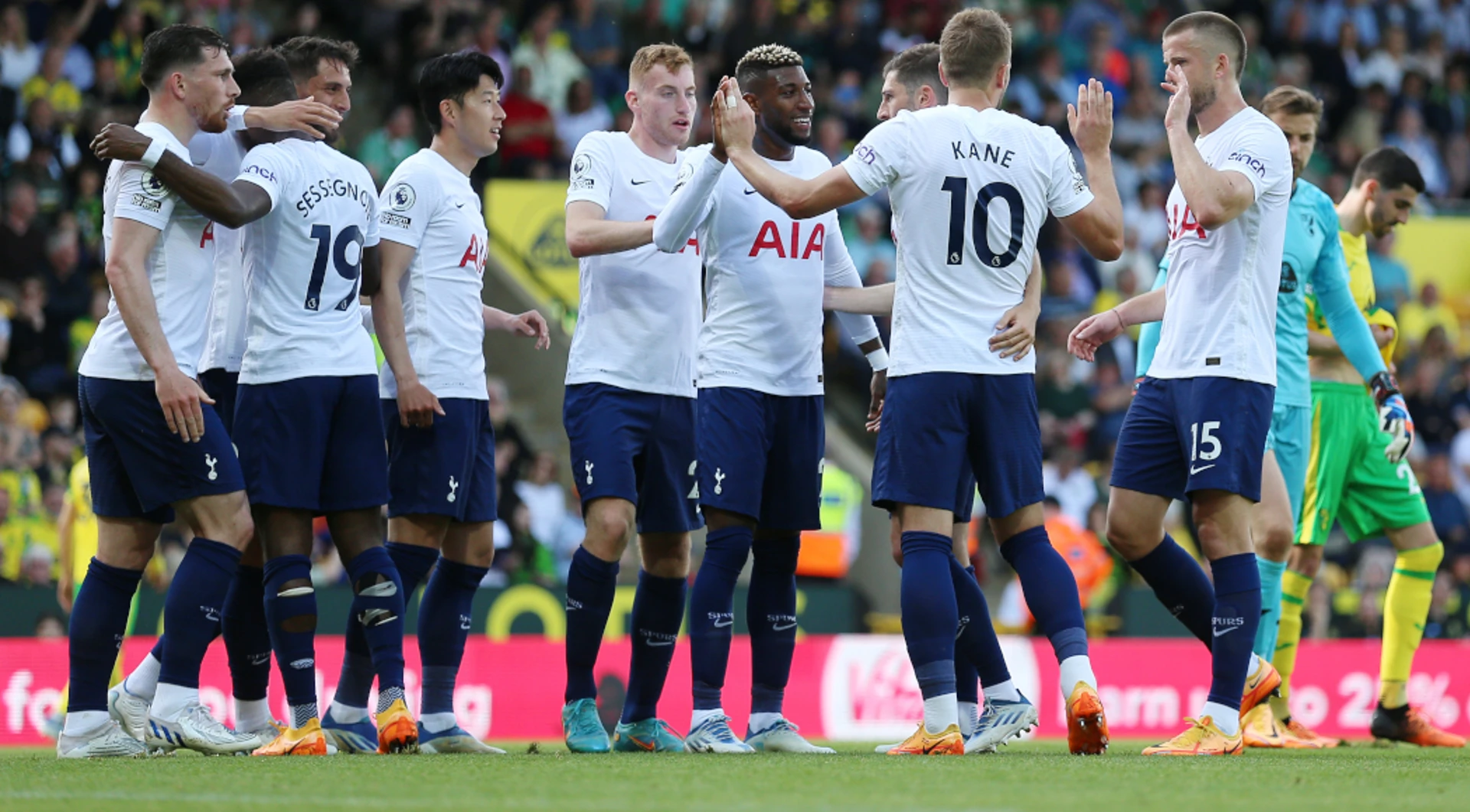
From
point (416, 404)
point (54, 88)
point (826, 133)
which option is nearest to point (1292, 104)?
point (416, 404)

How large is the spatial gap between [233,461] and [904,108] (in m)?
2.96

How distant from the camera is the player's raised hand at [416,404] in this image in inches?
279

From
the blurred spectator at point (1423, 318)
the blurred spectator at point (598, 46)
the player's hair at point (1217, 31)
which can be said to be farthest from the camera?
the blurred spectator at point (1423, 318)

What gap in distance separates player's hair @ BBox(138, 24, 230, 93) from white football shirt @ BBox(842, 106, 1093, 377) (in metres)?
2.39

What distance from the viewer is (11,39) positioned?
15.2 metres

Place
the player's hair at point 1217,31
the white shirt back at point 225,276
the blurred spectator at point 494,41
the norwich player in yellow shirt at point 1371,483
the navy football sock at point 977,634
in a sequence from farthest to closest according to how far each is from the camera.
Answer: the blurred spectator at point 494,41, the norwich player in yellow shirt at point 1371,483, the navy football sock at point 977,634, the white shirt back at point 225,276, the player's hair at point 1217,31

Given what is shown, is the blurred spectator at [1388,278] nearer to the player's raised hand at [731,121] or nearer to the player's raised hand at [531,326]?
the player's raised hand at [531,326]

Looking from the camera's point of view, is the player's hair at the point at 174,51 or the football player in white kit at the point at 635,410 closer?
the player's hair at the point at 174,51

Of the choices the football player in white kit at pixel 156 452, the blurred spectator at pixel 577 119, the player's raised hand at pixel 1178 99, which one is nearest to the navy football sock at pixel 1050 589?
the player's raised hand at pixel 1178 99

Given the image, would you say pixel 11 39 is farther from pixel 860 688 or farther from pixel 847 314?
pixel 847 314

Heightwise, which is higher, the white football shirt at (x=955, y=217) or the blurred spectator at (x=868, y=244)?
the blurred spectator at (x=868, y=244)

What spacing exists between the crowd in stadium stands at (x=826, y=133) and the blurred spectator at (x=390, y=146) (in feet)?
0.13

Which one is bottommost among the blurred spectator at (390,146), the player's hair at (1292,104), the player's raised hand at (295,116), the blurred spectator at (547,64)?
the player's raised hand at (295,116)

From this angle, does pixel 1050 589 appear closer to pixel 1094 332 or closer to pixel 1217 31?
pixel 1094 332
